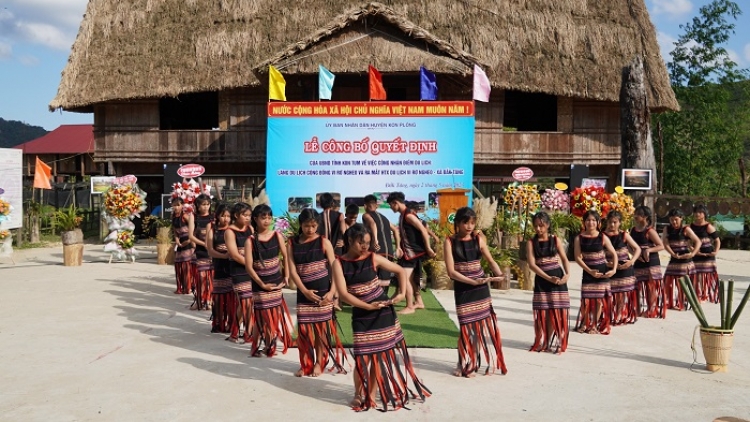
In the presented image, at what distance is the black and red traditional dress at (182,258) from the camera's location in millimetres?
10781

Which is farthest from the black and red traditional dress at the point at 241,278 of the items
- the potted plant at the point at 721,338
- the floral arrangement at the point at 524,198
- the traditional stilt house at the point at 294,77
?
the traditional stilt house at the point at 294,77

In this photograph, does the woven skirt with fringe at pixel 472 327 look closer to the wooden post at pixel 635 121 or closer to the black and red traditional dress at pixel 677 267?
the black and red traditional dress at pixel 677 267

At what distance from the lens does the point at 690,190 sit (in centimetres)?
2984

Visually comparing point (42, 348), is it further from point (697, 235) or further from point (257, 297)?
point (697, 235)

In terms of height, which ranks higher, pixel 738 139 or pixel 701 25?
pixel 701 25

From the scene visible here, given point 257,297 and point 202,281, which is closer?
point 257,297

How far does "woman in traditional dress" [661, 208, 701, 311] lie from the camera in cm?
1011

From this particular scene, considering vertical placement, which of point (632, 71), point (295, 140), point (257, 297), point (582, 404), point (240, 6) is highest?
point (240, 6)

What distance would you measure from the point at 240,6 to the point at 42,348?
15.2m

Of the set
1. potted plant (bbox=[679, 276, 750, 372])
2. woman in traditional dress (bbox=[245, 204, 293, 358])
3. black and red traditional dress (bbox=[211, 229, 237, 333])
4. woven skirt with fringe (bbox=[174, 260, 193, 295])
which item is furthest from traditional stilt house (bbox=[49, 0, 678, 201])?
potted plant (bbox=[679, 276, 750, 372])

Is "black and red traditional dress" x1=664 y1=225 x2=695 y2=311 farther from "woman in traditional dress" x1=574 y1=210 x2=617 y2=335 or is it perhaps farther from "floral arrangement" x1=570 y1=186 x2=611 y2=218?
"woman in traditional dress" x1=574 y1=210 x2=617 y2=335

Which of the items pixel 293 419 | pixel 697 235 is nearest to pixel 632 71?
pixel 697 235

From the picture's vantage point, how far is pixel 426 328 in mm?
8547

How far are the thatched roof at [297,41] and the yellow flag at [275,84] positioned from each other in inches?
63.8
